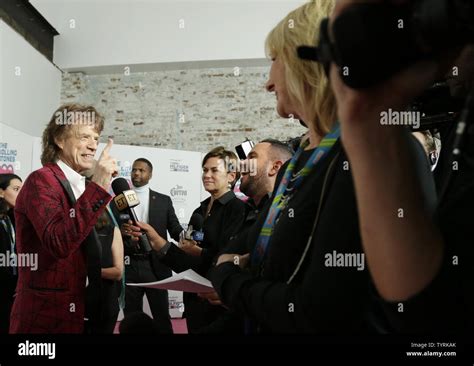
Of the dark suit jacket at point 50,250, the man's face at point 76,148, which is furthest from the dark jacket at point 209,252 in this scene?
the man's face at point 76,148

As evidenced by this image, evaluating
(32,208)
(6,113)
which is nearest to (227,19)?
(6,113)

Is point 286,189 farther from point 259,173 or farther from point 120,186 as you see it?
point 120,186

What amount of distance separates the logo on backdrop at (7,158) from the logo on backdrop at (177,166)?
1913mm

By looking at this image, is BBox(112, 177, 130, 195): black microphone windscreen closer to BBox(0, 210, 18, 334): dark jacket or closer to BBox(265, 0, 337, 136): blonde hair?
BBox(0, 210, 18, 334): dark jacket

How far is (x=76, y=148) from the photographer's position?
6.23ft

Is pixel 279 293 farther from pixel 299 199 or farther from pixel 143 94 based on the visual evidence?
pixel 143 94

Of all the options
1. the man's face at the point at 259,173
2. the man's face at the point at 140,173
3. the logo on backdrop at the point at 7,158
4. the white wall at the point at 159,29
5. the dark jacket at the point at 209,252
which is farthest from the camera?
the white wall at the point at 159,29

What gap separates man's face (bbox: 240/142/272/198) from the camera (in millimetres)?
2328

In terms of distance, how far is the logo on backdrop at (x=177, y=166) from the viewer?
6588 millimetres

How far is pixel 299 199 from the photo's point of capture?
0.82 m

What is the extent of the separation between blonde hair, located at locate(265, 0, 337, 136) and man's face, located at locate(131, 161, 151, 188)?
12.7ft

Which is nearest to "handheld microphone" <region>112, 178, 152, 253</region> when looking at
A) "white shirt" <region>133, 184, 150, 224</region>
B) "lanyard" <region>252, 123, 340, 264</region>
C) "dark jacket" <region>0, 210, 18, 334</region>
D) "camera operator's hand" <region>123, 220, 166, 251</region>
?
"camera operator's hand" <region>123, 220, 166, 251</region>

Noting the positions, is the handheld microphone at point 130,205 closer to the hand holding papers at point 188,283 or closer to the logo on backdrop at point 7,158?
the hand holding papers at point 188,283

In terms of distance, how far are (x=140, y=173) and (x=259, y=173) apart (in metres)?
2.64
